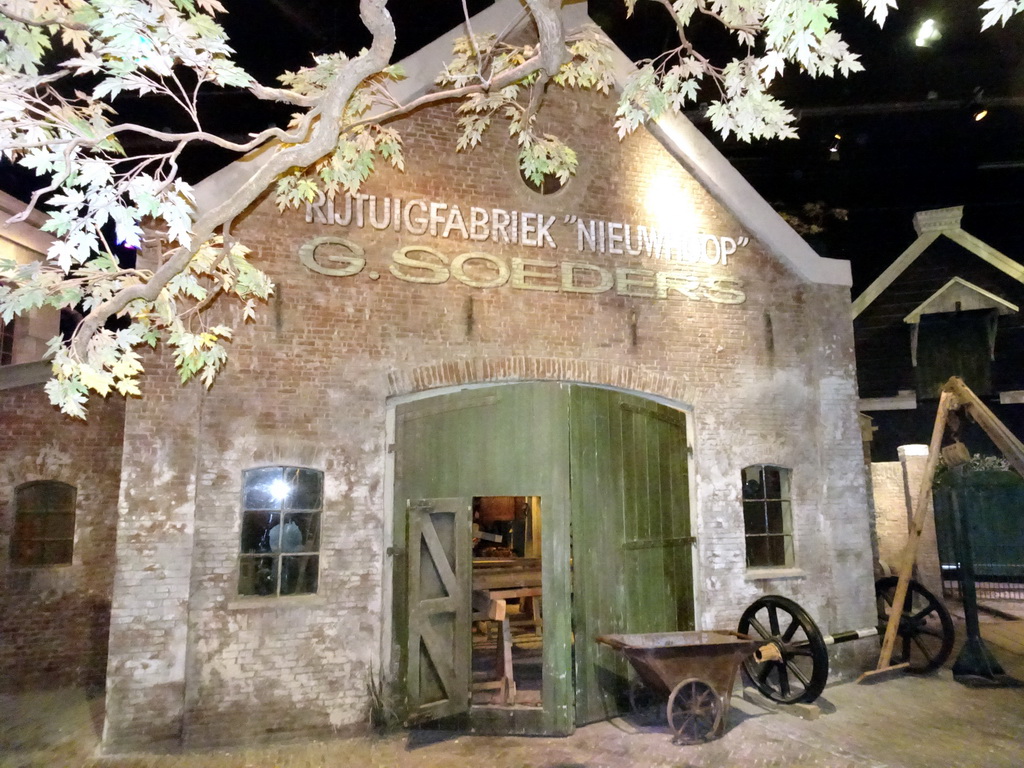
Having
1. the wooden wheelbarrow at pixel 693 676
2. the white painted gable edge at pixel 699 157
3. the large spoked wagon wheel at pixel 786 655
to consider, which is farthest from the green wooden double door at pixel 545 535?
the white painted gable edge at pixel 699 157

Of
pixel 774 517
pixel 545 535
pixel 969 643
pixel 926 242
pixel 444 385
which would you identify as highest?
pixel 926 242

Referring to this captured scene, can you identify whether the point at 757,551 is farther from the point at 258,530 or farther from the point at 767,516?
the point at 258,530

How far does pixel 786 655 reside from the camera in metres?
7.37

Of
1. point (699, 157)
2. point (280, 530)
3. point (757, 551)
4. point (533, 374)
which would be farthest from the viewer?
point (699, 157)

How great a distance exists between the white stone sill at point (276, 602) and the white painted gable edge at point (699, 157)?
480 cm

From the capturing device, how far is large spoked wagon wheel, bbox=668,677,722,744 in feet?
21.1

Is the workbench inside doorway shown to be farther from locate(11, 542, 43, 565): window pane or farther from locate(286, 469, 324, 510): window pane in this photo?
locate(11, 542, 43, 565): window pane

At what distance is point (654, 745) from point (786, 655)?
1.95m

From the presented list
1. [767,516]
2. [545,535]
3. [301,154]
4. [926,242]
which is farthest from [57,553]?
[926,242]

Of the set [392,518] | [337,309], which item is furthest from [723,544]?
[337,309]

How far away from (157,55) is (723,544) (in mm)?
7427

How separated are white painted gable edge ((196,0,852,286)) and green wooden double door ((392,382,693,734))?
3253mm

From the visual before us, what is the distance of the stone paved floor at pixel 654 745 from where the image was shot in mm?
6039

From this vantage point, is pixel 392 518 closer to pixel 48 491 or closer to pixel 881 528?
pixel 48 491
